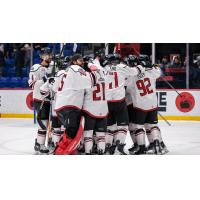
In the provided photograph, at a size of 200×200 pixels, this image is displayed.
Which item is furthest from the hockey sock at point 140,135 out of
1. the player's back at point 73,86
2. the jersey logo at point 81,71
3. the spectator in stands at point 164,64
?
the spectator in stands at point 164,64

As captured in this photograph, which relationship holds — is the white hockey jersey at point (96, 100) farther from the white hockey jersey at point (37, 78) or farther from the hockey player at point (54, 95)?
the white hockey jersey at point (37, 78)

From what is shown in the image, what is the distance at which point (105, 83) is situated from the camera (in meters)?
5.83

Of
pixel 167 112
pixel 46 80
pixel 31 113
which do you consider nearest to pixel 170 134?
pixel 167 112

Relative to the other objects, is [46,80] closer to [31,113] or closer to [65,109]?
[65,109]

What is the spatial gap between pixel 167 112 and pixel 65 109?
5.54 meters

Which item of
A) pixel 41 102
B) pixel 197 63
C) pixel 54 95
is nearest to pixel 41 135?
pixel 41 102

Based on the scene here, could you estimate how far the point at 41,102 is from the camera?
6.18 m

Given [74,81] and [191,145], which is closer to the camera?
[74,81]

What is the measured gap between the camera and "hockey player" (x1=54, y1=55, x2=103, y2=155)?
17.4 ft

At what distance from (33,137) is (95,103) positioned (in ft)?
9.16

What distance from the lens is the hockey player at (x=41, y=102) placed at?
20.1 feet

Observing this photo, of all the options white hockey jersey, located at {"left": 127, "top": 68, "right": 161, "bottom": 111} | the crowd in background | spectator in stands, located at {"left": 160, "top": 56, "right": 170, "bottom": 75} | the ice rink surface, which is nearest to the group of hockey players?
white hockey jersey, located at {"left": 127, "top": 68, "right": 161, "bottom": 111}

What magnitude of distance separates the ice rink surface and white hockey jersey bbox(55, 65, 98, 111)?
4.08ft

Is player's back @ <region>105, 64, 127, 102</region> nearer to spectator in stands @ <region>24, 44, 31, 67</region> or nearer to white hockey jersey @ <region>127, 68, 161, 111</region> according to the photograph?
white hockey jersey @ <region>127, 68, 161, 111</region>
